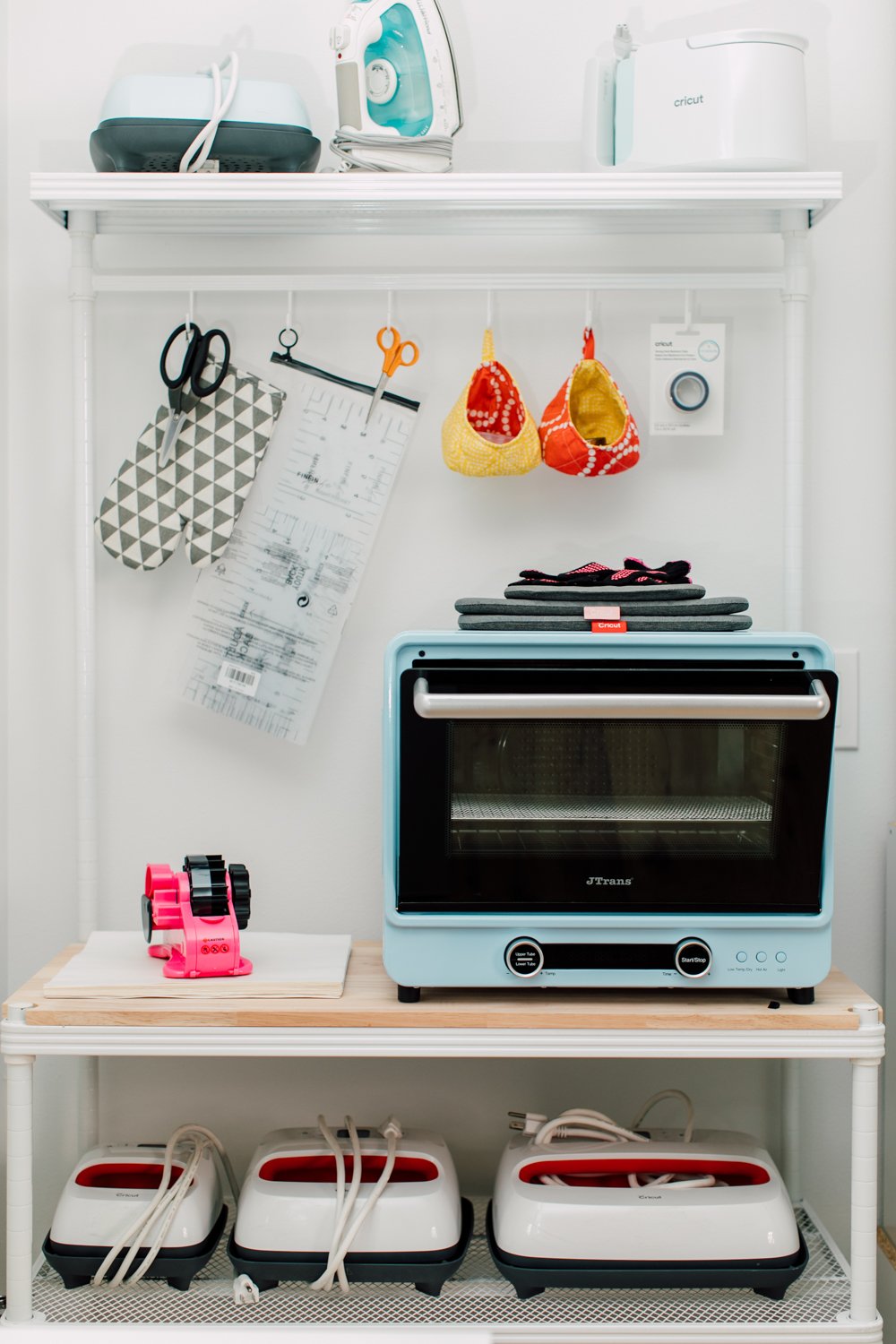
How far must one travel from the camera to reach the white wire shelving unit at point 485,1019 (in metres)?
1.39

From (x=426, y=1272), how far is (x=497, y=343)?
1187 mm

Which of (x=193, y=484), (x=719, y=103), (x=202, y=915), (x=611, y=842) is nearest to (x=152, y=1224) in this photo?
(x=202, y=915)

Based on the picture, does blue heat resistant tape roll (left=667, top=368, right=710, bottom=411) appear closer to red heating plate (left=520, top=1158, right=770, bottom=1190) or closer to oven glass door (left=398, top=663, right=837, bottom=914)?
oven glass door (left=398, top=663, right=837, bottom=914)

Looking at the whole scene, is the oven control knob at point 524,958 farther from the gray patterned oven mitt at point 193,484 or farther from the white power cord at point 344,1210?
the gray patterned oven mitt at point 193,484

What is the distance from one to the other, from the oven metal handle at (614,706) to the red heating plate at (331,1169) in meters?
0.58

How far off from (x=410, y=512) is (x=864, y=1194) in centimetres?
102

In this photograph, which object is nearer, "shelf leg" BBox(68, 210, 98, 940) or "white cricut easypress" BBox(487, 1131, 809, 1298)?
"white cricut easypress" BBox(487, 1131, 809, 1298)

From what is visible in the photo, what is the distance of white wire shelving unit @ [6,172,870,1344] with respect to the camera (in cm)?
139

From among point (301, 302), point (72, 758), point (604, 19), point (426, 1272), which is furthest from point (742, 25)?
point (426, 1272)

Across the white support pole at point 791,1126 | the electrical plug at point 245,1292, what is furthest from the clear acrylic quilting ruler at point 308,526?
the white support pole at point 791,1126

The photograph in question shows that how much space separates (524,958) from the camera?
1415 mm

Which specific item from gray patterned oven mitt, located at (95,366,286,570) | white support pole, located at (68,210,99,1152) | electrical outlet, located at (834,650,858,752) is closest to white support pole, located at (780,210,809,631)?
electrical outlet, located at (834,650,858,752)

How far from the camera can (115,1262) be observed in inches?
58.4

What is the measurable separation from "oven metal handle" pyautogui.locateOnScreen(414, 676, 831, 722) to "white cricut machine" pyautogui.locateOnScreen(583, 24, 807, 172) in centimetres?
67
